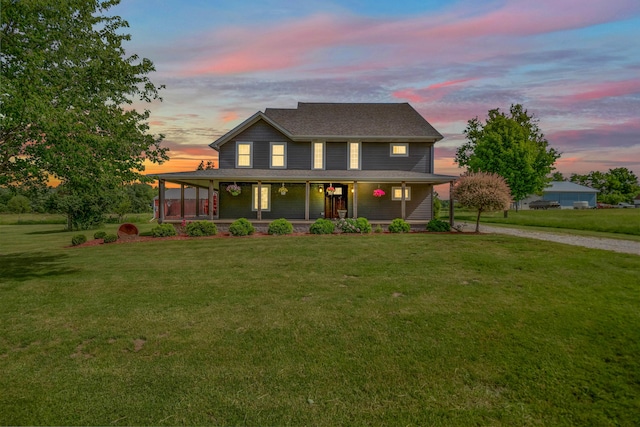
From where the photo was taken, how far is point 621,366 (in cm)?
540

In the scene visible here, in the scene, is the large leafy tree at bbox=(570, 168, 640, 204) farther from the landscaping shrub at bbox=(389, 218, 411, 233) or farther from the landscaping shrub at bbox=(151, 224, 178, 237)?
the landscaping shrub at bbox=(151, 224, 178, 237)

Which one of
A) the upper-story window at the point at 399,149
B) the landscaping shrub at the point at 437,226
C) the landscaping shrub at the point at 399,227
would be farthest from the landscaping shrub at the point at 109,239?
the upper-story window at the point at 399,149

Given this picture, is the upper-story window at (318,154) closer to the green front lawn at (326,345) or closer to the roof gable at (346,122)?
the roof gable at (346,122)

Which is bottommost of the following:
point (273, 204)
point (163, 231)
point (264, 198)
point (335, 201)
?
point (163, 231)

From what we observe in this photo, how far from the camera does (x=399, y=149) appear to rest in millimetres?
25625

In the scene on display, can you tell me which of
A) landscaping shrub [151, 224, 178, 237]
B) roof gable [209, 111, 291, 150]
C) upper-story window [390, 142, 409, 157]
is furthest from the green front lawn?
upper-story window [390, 142, 409, 157]

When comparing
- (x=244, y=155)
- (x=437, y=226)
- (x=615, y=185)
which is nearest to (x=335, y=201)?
(x=244, y=155)

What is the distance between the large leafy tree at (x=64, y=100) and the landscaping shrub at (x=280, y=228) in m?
7.86

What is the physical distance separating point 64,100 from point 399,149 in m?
20.2

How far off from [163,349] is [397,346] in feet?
12.8

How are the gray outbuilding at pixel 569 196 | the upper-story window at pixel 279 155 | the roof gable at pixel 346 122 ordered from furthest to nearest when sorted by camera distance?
the gray outbuilding at pixel 569 196, the upper-story window at pixel 279 155, the roof gable at pixel 346 122

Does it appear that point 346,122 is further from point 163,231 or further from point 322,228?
point 163,231

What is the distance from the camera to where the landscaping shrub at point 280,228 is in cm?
1994

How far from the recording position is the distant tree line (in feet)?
254
